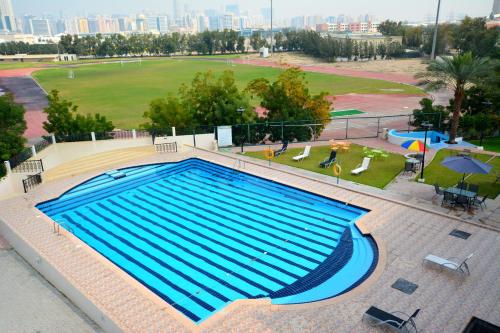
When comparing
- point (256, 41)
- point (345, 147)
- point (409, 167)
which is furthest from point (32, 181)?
point (256, 41)

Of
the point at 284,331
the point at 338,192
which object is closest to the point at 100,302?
the point at 284,331

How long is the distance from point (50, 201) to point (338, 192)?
41.0 feet

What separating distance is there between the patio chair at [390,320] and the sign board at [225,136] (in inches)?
667

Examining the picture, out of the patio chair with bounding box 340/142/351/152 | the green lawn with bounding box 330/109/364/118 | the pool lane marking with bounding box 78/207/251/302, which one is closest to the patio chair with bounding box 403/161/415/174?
the patio chair with bounding box 340/142/351/152

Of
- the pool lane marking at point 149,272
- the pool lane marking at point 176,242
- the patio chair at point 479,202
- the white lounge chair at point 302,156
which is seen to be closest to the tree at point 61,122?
the pool lane marking at point 176,242

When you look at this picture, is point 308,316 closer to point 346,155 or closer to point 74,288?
point 74,288

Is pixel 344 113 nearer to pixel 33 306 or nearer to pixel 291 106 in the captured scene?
pixel 291 106

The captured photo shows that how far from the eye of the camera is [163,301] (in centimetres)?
995

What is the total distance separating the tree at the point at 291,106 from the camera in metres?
25.9

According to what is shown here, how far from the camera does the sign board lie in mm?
24531

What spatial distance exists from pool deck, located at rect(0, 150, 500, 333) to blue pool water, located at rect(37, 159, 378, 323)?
2.46 feet

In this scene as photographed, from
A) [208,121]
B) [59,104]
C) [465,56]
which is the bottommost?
[208,121]

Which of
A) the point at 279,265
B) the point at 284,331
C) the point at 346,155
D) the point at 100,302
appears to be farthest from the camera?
the point at 346,155

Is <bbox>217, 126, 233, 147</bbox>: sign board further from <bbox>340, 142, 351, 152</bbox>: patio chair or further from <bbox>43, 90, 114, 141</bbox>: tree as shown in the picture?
<bbox>43, 90, 114, 141</bbox>: tree
